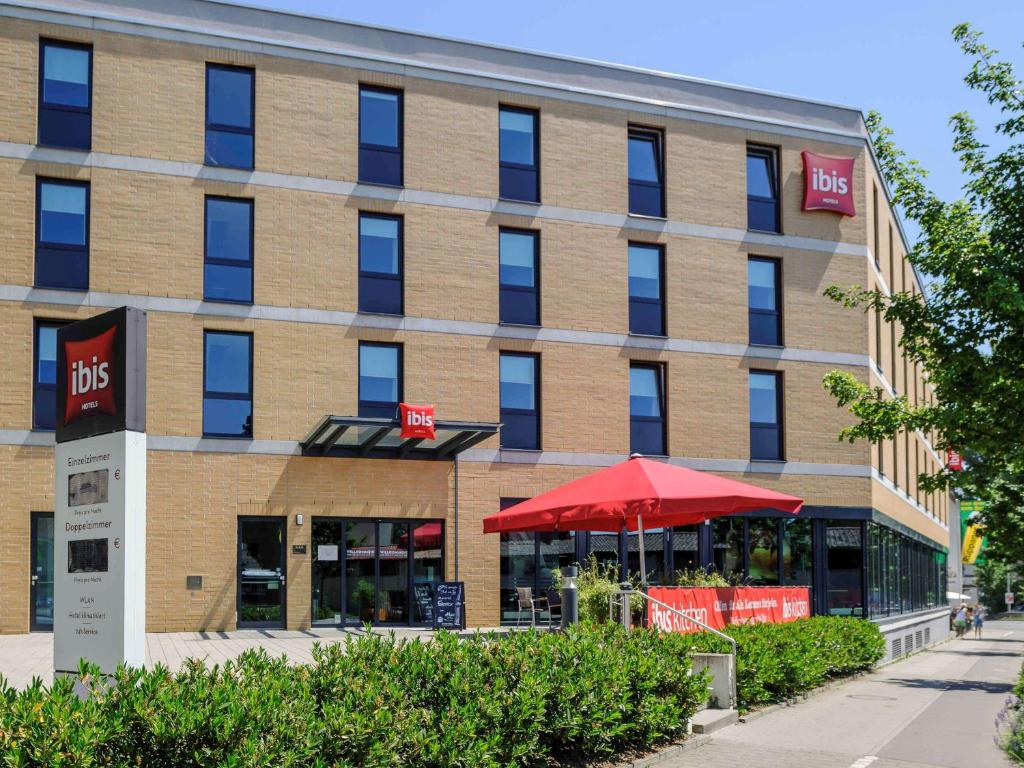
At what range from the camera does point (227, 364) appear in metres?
25.3

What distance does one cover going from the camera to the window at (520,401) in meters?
27.6

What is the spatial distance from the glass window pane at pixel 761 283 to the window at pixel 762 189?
3.13 ft

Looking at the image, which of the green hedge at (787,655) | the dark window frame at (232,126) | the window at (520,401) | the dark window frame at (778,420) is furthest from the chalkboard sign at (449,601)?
the dark window frame at (232,126)

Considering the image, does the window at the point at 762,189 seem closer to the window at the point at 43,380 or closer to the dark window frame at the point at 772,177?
the dark window frame at the point at 772,177

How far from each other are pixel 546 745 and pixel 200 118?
63.5 feet

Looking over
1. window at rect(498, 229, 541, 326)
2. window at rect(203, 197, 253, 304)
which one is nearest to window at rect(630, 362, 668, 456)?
window at rect(498, 229, 541, 326)

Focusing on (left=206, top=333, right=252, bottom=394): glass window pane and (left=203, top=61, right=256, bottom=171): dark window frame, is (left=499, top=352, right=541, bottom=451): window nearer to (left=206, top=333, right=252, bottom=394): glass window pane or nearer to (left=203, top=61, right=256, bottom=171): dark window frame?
(left=206, top=333, right=252, bottom=394): glass window pane

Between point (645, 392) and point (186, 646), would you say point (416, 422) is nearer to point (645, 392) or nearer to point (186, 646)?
point (186, 646)

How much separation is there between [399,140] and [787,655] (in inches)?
635

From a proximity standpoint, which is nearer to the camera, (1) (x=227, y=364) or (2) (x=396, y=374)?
(1) (x=227, y=364)

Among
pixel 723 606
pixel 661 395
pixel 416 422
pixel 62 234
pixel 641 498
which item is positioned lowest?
pixel 723 606

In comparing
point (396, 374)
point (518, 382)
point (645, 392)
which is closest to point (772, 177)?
point (645, 392)

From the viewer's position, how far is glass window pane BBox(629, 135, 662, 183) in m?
30.0

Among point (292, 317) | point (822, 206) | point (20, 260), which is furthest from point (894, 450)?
point (20, 260)
